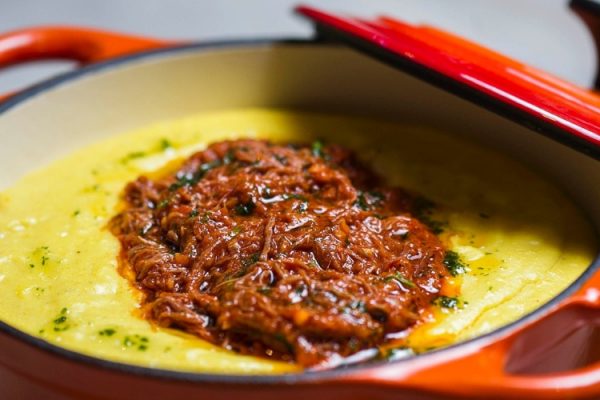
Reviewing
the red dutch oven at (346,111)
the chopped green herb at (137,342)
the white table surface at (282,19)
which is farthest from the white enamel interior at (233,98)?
the white table surface at (282,19)

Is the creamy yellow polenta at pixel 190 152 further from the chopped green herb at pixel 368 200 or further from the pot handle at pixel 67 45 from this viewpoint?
the pot handle at pixel 67 45

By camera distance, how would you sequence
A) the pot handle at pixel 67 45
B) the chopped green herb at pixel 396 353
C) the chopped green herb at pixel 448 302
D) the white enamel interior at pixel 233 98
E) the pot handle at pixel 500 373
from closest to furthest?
the pot handle at pixel 500 373 → the chopped green herb at pixel 396 353 → the chopped green herb at pixel 448 302 → the white enamel interior at pixel 233 98 → the pot handle at pixel 67 45

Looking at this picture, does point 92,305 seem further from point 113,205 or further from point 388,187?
point 388,187

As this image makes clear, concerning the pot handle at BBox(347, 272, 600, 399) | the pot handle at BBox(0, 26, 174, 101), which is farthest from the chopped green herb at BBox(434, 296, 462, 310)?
the pot handle at BBox(0, 26, 174, 101)

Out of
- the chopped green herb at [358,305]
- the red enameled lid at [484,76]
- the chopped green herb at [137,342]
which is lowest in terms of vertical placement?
the chopped green herb at [137,342]

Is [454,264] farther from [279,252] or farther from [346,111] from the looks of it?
[346,111]

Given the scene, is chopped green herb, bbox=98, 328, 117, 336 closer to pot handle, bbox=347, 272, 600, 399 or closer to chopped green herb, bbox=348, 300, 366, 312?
chopped green herb, bbox=348, 300, 366, 312
